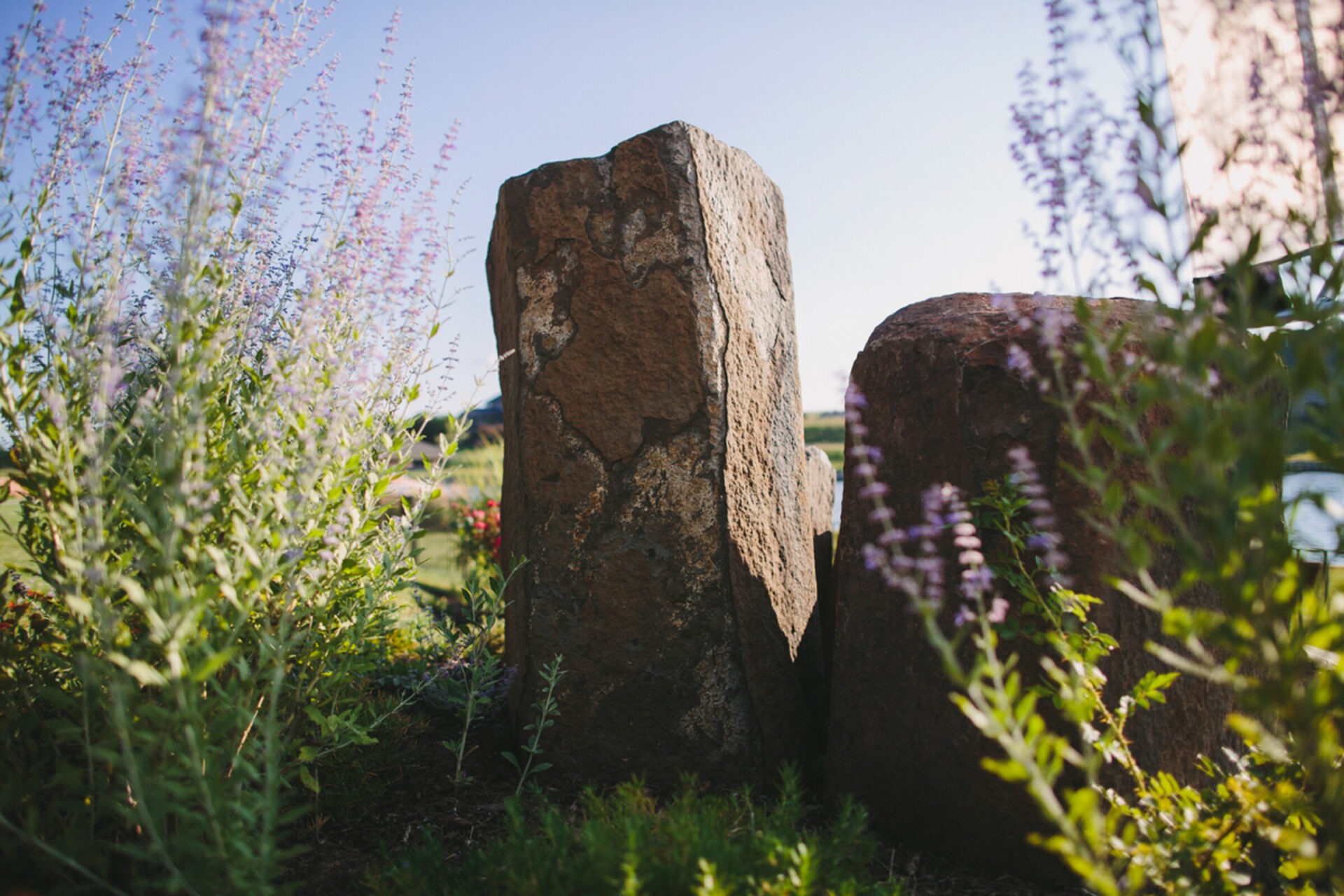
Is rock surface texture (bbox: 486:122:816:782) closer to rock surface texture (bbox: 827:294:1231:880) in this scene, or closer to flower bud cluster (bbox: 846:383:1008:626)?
rock surface texture (bbox: 827:294:1231:880)

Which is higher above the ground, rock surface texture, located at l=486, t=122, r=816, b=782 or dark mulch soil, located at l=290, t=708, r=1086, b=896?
rock surface texture, located at l=486, t=122, r=816, b=782

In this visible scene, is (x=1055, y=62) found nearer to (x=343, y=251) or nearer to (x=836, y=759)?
(x=343, y=251)

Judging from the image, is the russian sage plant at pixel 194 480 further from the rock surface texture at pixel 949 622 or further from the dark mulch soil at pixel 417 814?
the rock surface texture at pixel 949 622

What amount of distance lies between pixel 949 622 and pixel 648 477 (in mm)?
1080

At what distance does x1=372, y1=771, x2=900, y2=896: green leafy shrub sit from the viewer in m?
1.53

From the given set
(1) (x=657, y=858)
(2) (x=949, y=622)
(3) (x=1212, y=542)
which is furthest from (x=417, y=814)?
(3) (x=1212, y=542)

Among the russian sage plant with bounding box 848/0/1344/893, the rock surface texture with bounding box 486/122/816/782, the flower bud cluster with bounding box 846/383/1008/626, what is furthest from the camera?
the rock surface texture with bounding box 486/122/816/782

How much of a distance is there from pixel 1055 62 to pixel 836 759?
2077 mm

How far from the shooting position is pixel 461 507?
300 inches

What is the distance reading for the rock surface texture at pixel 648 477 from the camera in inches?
111

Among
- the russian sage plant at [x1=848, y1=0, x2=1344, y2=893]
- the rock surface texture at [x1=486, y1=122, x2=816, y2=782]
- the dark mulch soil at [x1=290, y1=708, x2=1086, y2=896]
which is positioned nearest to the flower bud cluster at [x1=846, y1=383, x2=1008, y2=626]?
the russian sage plant at [x1=848, y1=0, x2=1344, y2=893]

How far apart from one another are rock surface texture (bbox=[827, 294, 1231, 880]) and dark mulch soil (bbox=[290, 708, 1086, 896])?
0.12 metres

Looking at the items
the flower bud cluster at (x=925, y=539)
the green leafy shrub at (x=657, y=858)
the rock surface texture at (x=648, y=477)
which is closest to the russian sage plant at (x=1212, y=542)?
the flower bud cluster at (x=925, y=539)

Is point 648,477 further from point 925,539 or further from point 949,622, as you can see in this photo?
point 925,539
